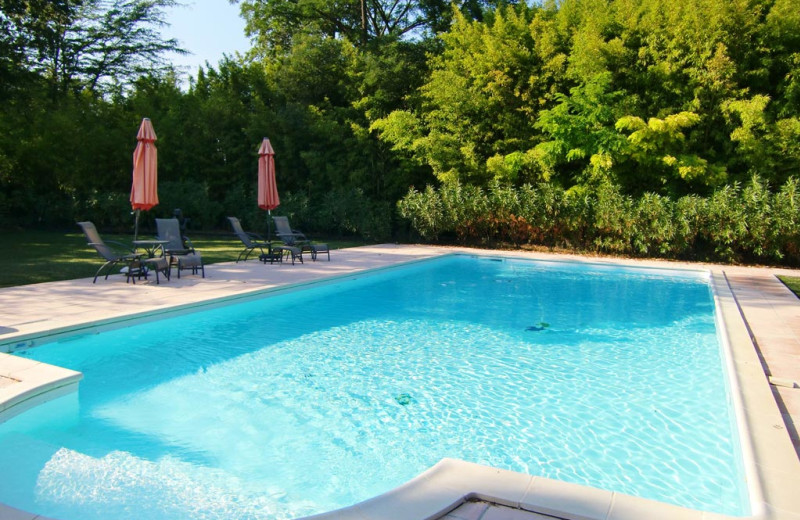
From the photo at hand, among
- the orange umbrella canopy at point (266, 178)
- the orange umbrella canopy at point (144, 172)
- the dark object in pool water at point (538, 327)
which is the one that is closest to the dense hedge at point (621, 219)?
the orange umbrella canopy at point (266, 178)

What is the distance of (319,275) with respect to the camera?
29.1 ft

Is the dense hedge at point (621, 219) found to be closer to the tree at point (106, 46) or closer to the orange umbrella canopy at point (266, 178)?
the orange umbrella canopy at point (266, 178)

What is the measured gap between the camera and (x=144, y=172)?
27.4 feet

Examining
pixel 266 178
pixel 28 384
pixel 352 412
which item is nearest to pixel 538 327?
pixel 352 412

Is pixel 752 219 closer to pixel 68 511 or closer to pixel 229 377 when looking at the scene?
pixel 229 377

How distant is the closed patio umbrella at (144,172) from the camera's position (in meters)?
8.30

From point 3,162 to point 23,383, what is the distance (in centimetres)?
1657

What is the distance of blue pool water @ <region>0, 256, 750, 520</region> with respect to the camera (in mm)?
2955

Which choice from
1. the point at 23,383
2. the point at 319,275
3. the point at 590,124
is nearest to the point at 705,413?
the point at 23,383

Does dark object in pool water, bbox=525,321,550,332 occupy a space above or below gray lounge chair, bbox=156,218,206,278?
below

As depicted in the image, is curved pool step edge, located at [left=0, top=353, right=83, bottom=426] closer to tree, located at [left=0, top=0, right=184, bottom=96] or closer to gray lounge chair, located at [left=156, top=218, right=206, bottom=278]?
gray lounge chair, located at [left=156, top=218, right=206, bottom=278]

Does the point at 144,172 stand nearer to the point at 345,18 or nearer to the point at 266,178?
the point at 266,178

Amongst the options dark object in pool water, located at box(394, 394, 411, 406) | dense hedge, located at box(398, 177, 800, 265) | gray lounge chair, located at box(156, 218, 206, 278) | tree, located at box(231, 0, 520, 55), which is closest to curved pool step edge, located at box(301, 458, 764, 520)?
dark object in pool water, located at box(394, 394, 411, 406)

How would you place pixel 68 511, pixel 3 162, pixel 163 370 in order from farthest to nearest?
pixel 3 162, pixel 163 370, pixel 68 511
